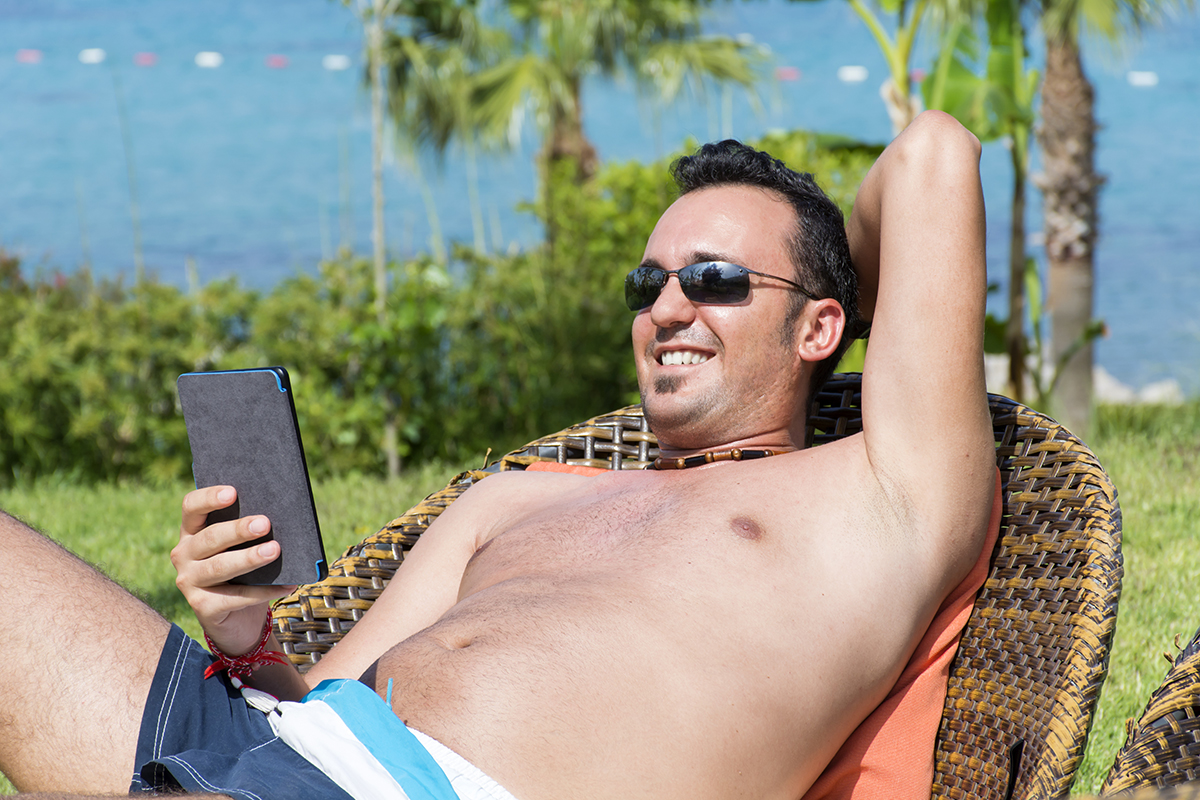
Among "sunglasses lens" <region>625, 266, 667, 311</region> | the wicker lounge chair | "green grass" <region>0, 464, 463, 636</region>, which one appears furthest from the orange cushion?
"green grass" <region>0, 464, 463, 636</region>

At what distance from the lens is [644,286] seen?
105 inches

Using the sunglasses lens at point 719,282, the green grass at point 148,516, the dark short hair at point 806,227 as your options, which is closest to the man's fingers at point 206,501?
the sunglasses lens at point 719,282

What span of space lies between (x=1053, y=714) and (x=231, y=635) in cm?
146

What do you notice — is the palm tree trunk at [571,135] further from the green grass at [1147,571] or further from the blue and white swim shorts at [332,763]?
the blue and white swim shorts at [332,763]

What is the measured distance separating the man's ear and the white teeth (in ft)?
0.80

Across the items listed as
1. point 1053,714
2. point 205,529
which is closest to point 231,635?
point 205,529

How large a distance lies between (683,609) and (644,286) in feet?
3.17

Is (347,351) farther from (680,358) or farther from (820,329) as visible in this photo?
(820,329)

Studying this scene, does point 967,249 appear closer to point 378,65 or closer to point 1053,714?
point 1053,714

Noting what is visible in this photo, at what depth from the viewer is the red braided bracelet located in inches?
78.9

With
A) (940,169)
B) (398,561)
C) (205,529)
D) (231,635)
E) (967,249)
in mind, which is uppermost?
(940,169)

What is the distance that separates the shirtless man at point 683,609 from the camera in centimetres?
182

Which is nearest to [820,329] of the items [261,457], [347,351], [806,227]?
[806,227]

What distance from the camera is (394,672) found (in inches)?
78.3
